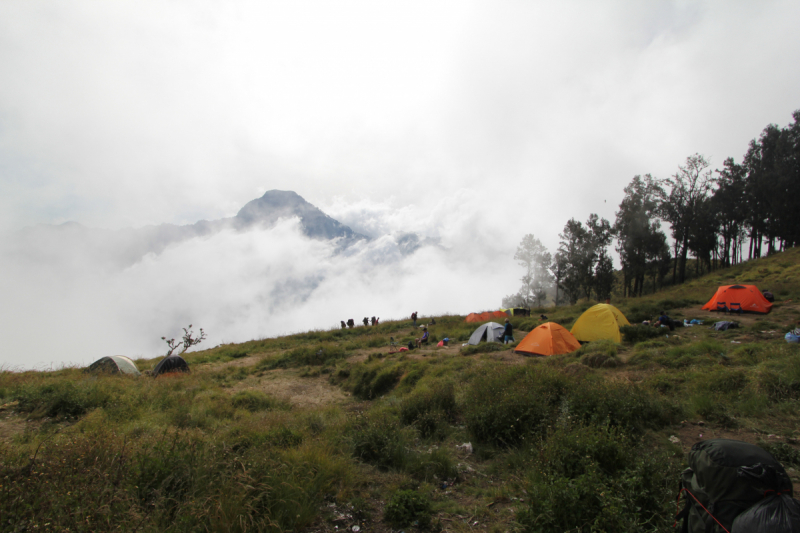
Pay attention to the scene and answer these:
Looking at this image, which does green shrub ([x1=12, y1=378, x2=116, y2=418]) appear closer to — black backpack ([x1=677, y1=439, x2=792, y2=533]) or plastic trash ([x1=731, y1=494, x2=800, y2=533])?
black backpack ([x1=677, y1=439, x2=792, y2=533])

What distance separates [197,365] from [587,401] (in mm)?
20756

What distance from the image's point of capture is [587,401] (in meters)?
6.09

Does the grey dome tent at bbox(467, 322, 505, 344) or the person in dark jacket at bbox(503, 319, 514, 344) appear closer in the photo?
the person in dark jacket at bbox(503, 319, 514, 344)

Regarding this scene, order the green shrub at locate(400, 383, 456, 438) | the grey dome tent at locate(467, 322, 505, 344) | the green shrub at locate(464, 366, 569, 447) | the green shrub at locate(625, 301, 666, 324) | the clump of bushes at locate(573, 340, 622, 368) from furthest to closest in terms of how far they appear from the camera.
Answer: the green shrub at locate(625, 301, 666, 324)
the grey dome tent at locate(467, 322, 505, 344)
the clump of bushes at locate(573, 340, 622, 368)
the green shrub at locate(400, 383, 456, 438)
the green shrub at locate(464, 366, 569, 447)

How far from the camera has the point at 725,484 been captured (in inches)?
116

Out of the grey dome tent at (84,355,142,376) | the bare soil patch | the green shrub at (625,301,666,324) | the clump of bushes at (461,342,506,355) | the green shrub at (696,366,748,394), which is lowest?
the bare soil patch

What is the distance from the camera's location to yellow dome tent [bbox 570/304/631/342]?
14453 millimetres

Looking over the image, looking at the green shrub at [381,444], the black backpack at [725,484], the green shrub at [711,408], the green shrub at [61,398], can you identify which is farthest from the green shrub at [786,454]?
the green shrub at [61,398]

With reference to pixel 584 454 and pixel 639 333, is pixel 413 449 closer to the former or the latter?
pixel 584 454

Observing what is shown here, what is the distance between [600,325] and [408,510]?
1380cm

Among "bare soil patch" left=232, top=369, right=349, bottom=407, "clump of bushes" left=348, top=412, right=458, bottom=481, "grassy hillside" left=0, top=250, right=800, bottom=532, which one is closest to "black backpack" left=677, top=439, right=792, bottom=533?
"grassy hillside" left=0, top=250, right=800, bottom=532

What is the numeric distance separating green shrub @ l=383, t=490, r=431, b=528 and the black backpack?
8.95 feet

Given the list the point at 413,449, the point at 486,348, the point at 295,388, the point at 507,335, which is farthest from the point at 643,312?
the point at 295,388

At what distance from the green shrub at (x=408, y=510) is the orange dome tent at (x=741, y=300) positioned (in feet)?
67.7
